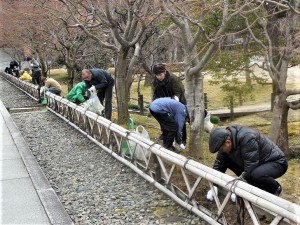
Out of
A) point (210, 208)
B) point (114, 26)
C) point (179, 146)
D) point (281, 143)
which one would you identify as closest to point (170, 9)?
point (179, 146)

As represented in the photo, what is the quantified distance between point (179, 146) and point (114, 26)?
4.69 m

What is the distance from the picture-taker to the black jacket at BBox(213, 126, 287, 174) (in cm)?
417

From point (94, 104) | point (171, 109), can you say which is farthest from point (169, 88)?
point (94, 104)

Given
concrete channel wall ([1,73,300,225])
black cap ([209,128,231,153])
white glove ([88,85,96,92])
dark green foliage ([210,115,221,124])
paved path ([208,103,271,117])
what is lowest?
dark green foliage ([210,115,221,124])

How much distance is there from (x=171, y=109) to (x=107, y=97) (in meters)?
3.64

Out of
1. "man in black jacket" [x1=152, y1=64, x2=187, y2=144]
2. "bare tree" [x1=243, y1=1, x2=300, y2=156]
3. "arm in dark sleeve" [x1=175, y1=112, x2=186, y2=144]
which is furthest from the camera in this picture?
"bare tree" [x1=243, y1=1, x2=300, y2=156]

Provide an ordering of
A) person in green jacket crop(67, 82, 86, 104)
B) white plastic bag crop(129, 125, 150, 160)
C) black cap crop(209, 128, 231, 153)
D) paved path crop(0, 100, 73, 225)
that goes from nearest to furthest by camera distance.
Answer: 1. black cap crop(209, 128, 231, 153)
2. paved path crop(0, 100, 73, 225)
3. white plastic bag crop(129, 125, 150, 160)
4. person in green jacket crop(67, 82, 86, 104)

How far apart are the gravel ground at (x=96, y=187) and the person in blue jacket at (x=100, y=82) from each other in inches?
43.2

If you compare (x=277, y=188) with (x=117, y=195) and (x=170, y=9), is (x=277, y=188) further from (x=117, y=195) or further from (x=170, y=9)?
(x=170, y=9)

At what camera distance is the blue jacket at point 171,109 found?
6.48 m

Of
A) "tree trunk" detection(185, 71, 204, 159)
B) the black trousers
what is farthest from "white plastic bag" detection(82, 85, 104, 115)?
the black trousers

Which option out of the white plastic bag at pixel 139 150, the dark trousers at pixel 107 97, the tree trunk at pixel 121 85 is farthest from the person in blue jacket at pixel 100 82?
the white plastic bag at pixel 139 150

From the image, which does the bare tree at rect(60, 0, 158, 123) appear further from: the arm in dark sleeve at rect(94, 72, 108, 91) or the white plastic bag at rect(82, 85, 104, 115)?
the white plastic bag at rect(82, 85, 104, 115)

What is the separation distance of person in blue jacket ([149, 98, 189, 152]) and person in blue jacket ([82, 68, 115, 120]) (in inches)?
129
